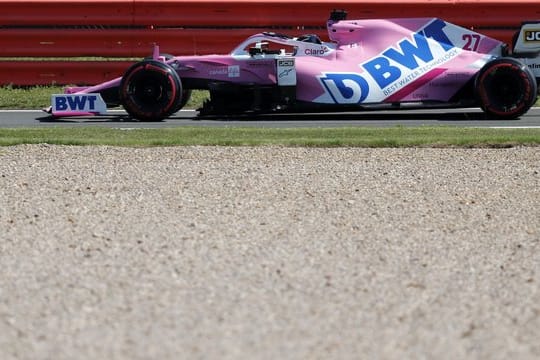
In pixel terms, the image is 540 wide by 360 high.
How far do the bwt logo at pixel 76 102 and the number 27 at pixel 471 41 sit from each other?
475 cm

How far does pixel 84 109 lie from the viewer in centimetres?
1348

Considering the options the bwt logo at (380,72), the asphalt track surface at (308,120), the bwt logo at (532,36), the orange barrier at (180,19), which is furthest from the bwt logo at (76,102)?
the bwt logo at (532,36)

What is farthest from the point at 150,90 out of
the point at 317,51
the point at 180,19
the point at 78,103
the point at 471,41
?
the point at 471,41

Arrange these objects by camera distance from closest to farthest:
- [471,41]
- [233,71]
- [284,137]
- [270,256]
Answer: [270,256]
[284,137]
[233,71]
[471,41]

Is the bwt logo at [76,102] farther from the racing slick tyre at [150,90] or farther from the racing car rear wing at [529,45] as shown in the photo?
the racing car rear wing at [529,45]

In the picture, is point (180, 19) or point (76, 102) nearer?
point (76, 102)

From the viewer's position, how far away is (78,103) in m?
13.4

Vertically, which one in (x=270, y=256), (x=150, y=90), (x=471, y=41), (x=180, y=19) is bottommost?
(x=270, y=256)

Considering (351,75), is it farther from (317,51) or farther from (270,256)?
(270,256)

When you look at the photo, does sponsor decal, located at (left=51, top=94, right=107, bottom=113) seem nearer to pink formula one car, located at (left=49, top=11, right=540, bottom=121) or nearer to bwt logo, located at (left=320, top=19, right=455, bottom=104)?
pink formula one car, located at (left=49, top=11, right=540, bottom=121)

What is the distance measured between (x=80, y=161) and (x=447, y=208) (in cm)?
373

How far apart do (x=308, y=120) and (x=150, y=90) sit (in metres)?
2.02

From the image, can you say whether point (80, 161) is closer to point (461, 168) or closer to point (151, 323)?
point (461, 168)

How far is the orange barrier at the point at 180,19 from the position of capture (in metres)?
15.9
